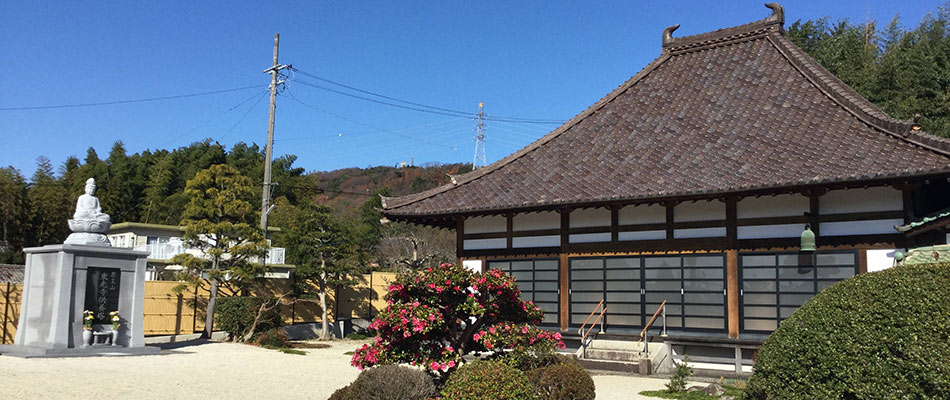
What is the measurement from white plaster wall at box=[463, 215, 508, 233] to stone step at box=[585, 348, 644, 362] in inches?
137

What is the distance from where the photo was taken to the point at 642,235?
14.8 m

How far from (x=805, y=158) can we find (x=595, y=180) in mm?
4091

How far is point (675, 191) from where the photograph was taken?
1336 cm

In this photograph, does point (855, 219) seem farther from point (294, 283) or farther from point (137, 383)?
point (294, 283)

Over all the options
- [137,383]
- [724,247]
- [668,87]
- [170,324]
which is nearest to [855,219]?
[724,247]

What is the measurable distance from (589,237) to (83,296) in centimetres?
1258

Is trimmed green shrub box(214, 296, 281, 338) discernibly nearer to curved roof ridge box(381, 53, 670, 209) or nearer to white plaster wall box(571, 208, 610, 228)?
curved roof ridge box(381, 53, 670, 209)

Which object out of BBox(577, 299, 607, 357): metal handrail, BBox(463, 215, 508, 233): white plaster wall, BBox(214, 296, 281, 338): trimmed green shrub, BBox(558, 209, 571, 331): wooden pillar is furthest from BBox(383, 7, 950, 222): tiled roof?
BBox(214, 296, 281, 338): trimmed green shrub

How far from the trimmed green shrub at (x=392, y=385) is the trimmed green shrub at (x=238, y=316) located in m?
15.2

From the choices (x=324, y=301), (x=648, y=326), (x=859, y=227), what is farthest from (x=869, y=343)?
(x=324, y=301)

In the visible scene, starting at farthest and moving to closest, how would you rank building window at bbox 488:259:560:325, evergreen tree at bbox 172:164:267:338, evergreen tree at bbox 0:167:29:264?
evergreen tree at bbox 0:167:29:264, evergreen tree at bbox 172:164:267:338, building window at bbox 488:259:560:325

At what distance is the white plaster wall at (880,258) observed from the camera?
1229 centimetres

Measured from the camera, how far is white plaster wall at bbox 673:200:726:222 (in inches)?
552

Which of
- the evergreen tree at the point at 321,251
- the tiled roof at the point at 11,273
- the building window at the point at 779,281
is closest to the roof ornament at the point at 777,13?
the building window at the point at 779,281
